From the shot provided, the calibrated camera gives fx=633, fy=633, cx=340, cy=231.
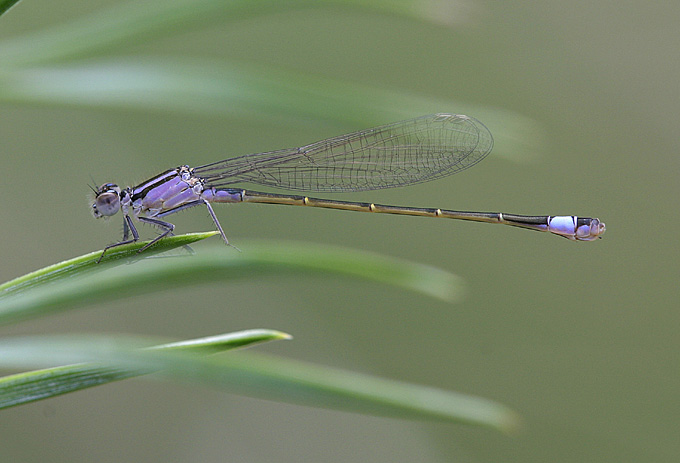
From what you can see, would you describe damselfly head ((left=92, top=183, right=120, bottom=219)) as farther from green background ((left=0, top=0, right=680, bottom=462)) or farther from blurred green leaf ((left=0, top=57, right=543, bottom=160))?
green background ((left=0, top=0, right=680, bottom=462))

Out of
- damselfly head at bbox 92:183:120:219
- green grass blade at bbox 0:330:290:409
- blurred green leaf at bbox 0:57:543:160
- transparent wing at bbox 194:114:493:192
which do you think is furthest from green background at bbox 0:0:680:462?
green grass blade at bbox 0:330:290:409

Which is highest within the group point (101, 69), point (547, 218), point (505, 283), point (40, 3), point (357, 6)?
point (40, 3)

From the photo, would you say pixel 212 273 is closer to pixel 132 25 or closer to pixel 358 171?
pixel 132 25

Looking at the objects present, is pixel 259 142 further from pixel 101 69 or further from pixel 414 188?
pixel 101 69

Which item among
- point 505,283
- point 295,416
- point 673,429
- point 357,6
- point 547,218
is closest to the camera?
point 357,6

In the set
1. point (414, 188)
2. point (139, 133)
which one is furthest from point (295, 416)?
point (139, 133)

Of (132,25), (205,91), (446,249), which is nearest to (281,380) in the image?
(205,91)

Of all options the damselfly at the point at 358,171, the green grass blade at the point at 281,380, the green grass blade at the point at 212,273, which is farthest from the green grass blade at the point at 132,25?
the damselfly at the point at 358,171

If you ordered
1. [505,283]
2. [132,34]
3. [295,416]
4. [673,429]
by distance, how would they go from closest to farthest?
1. [132,34]
2. [295,416]
3. [673,429]
4. [505,283]
